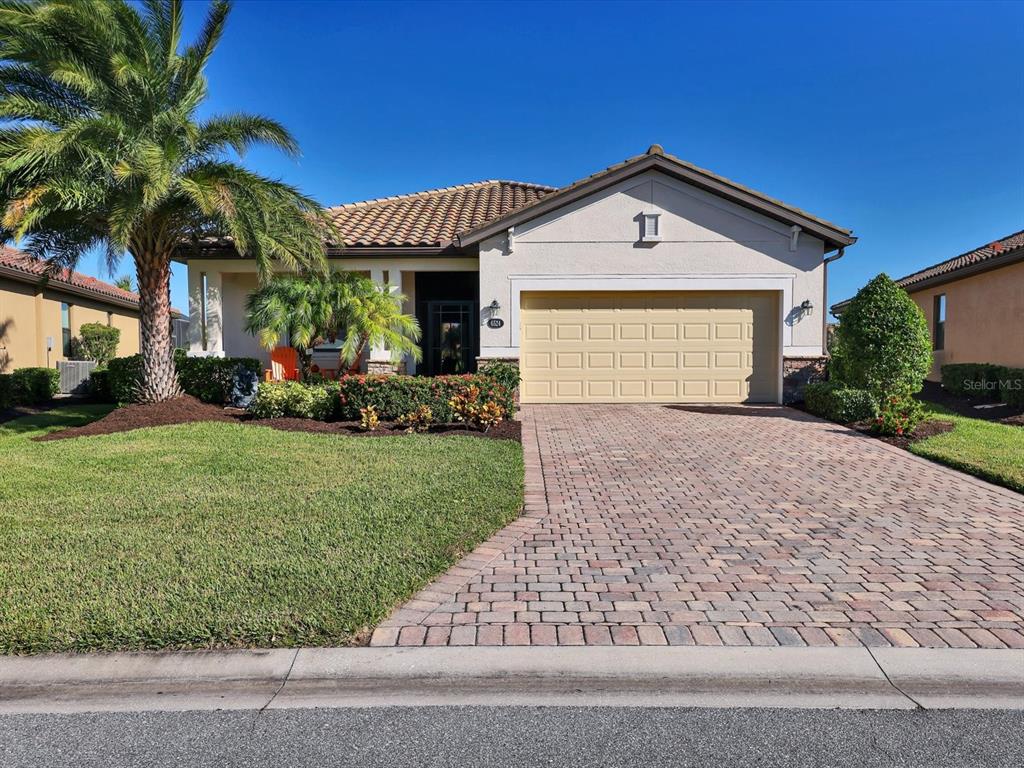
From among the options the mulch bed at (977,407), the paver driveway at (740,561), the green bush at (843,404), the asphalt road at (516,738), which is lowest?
the asphalt road at (516,738)

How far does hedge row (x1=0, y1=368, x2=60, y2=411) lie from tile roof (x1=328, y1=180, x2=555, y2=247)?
26.0ft

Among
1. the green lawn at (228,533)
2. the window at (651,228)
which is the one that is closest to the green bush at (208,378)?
the green lawn at (228,533)

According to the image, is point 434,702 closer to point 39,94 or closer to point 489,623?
point 489,623

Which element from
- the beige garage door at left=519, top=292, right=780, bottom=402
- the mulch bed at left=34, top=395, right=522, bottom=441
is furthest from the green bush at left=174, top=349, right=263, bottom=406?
the beige garage door at left=519, top=292, right=780, bottom=402

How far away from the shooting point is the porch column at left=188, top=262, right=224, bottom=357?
14.2m

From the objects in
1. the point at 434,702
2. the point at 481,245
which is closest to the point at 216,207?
the point at 481,245

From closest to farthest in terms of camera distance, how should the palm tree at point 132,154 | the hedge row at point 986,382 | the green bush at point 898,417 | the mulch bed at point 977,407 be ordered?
the palm tree at point 132,154, the green bush at point 898,417, the mulch bed at point 977,407, the hedge row at point 986,382

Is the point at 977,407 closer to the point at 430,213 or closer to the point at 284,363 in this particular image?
the point at 430,213

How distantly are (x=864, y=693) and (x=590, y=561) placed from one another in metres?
1.96

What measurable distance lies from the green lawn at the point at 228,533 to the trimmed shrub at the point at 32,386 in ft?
23.2

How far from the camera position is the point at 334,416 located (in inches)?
444

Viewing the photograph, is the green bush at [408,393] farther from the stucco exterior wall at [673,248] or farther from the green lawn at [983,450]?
the green lawn at [983,450]

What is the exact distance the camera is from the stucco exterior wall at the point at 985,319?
1505 centimetres

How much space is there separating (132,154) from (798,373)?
42.9ft
